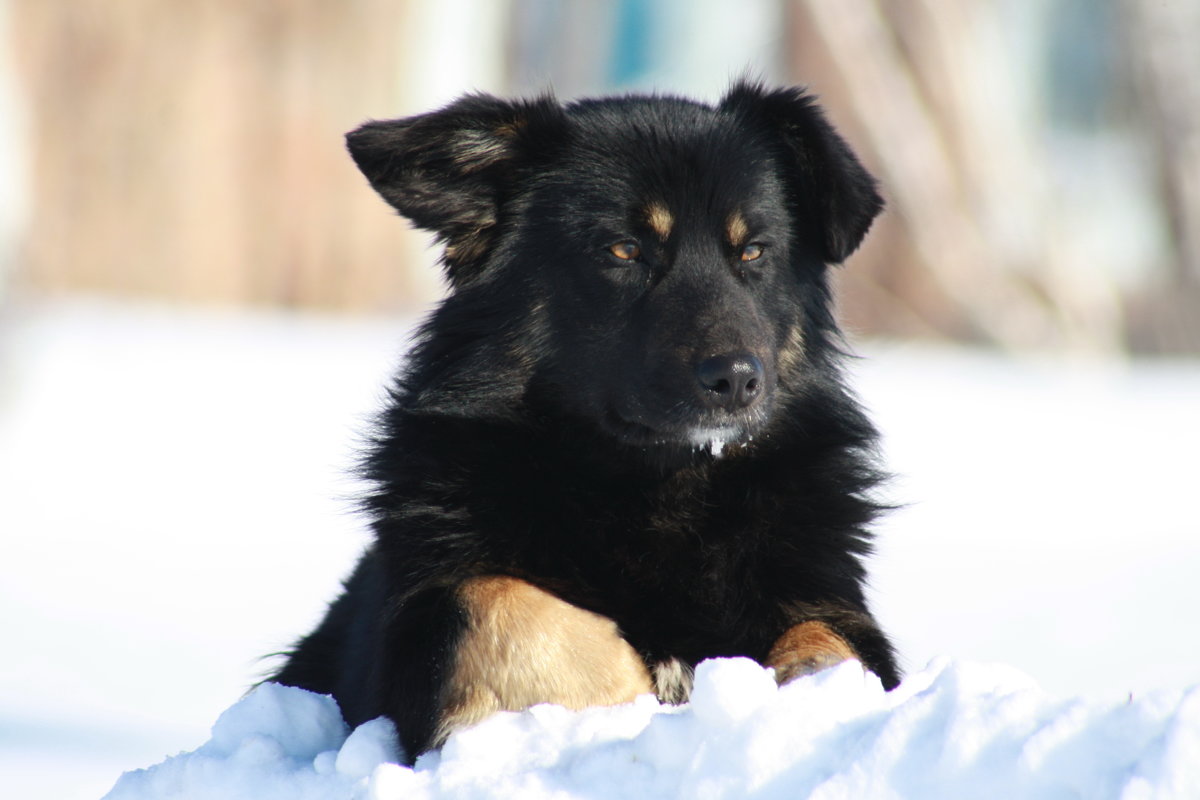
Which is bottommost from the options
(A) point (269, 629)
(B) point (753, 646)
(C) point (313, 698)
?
(A) point (269, 629)

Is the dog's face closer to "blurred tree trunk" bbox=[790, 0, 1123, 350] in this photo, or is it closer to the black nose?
the black nose

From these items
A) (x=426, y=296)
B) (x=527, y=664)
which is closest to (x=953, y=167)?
(x=426, y=296)

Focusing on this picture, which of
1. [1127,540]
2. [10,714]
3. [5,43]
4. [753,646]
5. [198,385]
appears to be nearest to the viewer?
[753,646]

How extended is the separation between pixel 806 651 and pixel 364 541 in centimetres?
212

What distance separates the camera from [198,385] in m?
12.0

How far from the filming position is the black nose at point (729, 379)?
10.4 ft

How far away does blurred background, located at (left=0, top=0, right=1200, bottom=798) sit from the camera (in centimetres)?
731

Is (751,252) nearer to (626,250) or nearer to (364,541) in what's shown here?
(626,250)

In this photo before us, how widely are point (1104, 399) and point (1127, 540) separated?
16.7 feet

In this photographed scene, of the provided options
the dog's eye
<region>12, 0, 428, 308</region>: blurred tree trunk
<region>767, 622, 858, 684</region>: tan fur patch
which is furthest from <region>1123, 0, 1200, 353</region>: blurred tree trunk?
<region>767, 622, 858, 684</region>: tan fur patch

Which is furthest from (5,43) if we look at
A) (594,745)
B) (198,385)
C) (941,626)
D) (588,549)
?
(594,745)

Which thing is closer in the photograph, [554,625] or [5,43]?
[554,625]

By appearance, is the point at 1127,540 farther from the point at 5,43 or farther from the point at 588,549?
the point at 5,43

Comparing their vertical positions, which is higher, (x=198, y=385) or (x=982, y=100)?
(x=982, y=100)
